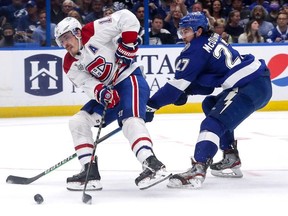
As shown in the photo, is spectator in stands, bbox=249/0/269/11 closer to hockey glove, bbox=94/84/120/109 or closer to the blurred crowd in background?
the blurred crowd in background

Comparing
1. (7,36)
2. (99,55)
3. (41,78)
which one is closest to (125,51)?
(99,55)

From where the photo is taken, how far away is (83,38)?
15.3ft

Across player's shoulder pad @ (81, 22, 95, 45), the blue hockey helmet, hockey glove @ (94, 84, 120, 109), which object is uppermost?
the blue hockey helmet

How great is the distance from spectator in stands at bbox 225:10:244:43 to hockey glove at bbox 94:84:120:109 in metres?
4.90

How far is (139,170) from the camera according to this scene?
5.27 meters

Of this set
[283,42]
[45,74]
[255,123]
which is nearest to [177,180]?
[255,123]

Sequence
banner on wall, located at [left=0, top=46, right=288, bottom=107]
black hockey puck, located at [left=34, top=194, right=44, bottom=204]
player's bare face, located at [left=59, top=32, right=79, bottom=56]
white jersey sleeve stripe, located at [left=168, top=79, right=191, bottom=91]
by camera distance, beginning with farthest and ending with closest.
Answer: banner on wall, located at [left=0, top=46, right=288, bottom=107] < white jersey sleeve stripe, located at [left=168, top=79, right=191, bottom=91] < player's bare face, located at [left=59, top=32, right=79, bottom=56] < black hockey puck, located at [left=34, top=194, right=44, bottom=204]

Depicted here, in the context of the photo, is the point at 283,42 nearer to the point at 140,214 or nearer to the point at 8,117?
the point at 8,117

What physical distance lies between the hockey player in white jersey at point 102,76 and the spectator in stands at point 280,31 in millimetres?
4703

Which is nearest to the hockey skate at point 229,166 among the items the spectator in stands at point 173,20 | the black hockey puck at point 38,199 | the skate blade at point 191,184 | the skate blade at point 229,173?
the skate blade at point 229,173

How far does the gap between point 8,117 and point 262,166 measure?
12.5 ft

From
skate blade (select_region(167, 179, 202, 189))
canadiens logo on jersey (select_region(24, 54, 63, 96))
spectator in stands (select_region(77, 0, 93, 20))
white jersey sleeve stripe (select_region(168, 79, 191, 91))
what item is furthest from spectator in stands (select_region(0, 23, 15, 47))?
skate blade (select_region(167, 179, 202, 189))

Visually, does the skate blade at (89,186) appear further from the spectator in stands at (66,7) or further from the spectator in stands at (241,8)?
the spectator in stands at (241,8)

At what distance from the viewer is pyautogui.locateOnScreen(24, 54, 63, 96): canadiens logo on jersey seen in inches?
338
